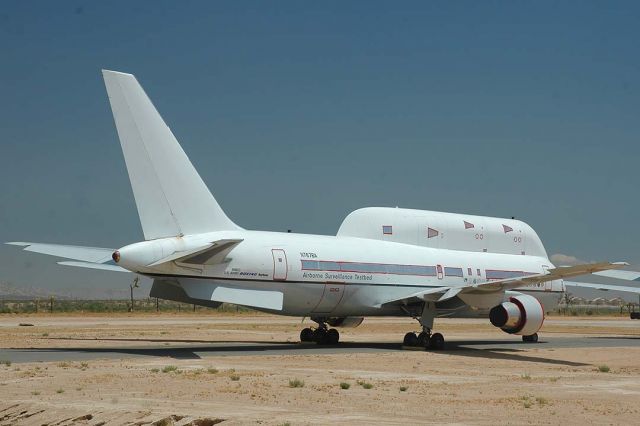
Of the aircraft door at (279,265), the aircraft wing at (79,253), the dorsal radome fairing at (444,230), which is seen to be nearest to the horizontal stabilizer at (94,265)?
the aircraft wing at (79,253)

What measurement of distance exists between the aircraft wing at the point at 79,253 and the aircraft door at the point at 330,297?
6751 mm

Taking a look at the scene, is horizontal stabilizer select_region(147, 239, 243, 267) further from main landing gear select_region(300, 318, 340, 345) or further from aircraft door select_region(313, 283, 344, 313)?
main landing gear select_region(300, 318, 340, 345)

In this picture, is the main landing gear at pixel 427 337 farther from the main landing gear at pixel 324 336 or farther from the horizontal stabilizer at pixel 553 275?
the main landing gear at pixel 324 336

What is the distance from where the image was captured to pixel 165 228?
87.6ft

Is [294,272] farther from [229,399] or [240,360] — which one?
[229,399]

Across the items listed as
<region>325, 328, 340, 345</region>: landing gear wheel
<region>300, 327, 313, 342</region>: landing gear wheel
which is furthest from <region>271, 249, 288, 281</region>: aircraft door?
<region>300, 327, 313, 342</region>: landing gear wheel

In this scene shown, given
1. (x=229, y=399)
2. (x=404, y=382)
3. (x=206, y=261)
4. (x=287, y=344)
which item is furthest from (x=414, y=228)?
(x=229, y=399)

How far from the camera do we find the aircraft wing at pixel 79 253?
2780 cm

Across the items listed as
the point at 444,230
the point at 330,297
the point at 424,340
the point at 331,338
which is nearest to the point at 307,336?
the point at 331,338

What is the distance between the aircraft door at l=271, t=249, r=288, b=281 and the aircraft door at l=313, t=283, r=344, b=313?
2177 mm

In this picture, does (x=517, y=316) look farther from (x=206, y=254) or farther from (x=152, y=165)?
(x=152, y=165)

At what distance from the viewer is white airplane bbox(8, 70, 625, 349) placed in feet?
86.5

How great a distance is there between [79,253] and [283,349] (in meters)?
7.43

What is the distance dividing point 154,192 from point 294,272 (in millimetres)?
5522
